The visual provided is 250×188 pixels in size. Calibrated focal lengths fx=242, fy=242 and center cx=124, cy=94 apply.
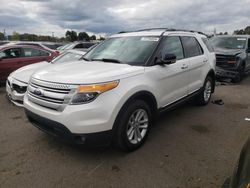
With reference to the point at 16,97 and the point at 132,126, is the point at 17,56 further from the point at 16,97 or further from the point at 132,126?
the point at 132,126

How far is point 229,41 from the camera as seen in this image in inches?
411

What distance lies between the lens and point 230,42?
1041 centimetres

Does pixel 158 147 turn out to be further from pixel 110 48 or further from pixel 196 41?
pixel 196 41

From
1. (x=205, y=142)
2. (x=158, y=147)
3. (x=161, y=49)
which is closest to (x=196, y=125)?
(x=205, y=142)

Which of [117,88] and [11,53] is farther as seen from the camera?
[11,53]

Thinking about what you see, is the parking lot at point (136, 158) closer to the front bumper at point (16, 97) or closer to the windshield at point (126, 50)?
the front bumper at point (16, 97)

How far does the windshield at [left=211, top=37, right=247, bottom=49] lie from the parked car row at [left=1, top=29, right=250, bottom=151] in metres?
5.33

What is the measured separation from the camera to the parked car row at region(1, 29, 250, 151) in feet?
10.3

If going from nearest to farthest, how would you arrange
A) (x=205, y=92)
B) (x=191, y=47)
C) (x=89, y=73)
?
(x=89, y=73)
(x=191, y=47)
(x=205, y=92)

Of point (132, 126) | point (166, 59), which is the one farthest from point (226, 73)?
point (132, 126)

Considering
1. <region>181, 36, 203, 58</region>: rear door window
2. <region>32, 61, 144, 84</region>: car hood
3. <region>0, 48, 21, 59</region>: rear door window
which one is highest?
<region>181, 36, 203, 58</region>: rear door window

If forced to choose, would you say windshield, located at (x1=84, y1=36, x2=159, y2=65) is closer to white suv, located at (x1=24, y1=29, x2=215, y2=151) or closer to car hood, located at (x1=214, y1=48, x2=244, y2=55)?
white suv, located at (x1=24, y1=29, x2=215, y2=151)

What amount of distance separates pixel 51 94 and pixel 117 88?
0.90m

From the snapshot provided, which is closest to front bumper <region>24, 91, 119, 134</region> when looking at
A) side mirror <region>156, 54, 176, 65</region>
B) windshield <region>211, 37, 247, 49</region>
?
side mirror <region>156, 54, 176, 65</region>
